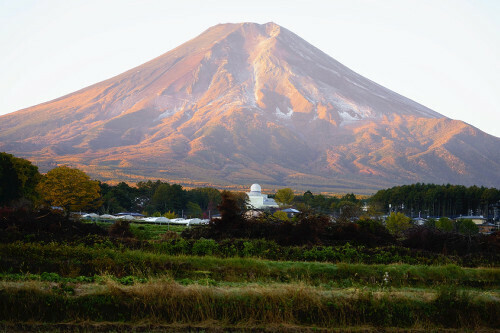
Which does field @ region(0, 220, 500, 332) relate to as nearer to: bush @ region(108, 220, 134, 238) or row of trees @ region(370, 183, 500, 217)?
bush @ region(108, 220, 134, 238)

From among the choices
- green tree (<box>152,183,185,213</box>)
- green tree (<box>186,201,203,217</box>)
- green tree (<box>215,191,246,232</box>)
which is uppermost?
green tree (<box>215,191,246,232</box>)

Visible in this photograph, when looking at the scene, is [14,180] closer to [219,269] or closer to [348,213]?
[348,213]

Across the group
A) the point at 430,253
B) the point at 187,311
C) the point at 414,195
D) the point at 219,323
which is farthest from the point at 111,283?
the point at 414,195

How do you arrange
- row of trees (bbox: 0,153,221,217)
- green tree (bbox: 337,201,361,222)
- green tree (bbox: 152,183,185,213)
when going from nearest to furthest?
1. green tree (bbox: 337,201,361,222)
2. row of trees (bbox: 0,153,221,217)
3. green tree (bbox: 152,183,185,213)

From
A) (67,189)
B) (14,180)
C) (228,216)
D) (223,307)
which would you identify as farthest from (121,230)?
(67,189)

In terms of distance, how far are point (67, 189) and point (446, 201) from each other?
52.9 meters

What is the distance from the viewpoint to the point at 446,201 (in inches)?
2965

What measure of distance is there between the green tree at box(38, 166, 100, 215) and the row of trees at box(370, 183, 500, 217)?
133ft

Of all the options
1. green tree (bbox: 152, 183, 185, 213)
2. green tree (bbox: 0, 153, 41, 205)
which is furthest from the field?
green tree (bbox: 152, 183, 185, 213)

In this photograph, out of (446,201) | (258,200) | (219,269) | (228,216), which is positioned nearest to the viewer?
(219,269)

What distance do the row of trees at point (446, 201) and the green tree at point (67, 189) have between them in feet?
133

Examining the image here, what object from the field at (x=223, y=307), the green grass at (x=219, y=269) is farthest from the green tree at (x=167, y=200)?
the field at (x=223, y=307)

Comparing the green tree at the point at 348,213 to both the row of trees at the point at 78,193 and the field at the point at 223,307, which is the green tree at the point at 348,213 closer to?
the field at the point at 223,307

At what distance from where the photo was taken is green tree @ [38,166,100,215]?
56.6 m
